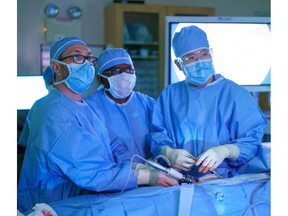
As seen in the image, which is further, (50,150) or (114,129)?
(114,129)

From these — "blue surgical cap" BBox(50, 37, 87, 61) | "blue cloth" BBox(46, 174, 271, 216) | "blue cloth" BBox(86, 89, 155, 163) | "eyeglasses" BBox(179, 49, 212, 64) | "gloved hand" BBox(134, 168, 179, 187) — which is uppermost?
"blue surgical cap" BBox(50, 37, 87, 61)

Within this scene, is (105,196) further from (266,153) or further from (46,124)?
(266,153)

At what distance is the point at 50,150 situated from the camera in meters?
1.47

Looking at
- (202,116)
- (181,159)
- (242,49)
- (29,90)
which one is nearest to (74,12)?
(29,90)

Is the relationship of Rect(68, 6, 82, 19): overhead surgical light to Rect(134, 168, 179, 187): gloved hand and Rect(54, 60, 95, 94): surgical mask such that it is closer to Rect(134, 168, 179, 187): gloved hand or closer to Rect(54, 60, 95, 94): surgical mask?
Rect(54, 60, 95, 94): surgical mask

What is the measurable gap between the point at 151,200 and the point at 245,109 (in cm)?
66

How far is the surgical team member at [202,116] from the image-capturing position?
1738mm

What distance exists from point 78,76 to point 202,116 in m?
0.56

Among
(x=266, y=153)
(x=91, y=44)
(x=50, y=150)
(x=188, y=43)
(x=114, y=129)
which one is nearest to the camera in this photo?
(x=50, y=150)

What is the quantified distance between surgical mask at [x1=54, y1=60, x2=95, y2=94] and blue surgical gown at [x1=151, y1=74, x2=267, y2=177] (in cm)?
39

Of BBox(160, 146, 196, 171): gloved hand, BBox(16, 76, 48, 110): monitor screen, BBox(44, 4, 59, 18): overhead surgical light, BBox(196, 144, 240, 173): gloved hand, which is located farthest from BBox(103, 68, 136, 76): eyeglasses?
BBox(44, 4, 59, 18): overhead surgical light

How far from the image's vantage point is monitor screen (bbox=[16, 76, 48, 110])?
11.0 ft

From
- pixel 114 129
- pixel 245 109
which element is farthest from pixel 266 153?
pixel 114 129

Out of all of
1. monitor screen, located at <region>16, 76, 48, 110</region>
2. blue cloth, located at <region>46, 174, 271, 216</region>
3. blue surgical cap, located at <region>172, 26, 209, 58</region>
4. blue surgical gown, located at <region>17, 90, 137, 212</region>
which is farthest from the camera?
monitor screen, located at <region>16, 76, 48, 110</region>
